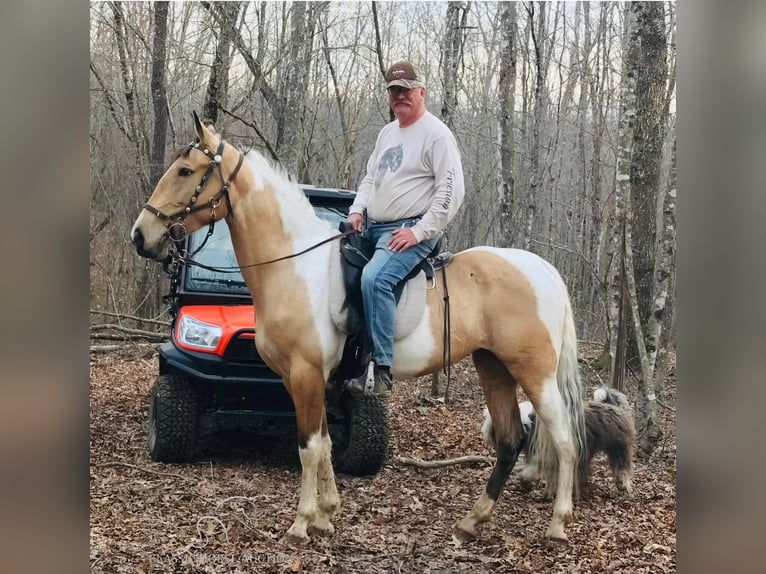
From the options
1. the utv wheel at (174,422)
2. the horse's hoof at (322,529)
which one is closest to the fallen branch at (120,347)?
the utv wheel at (174,422)

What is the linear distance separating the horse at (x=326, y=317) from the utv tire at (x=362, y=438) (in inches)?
10.8

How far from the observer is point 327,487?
11.7 feet

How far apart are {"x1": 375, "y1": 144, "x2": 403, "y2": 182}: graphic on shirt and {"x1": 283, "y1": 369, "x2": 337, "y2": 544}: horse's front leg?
1.15 m

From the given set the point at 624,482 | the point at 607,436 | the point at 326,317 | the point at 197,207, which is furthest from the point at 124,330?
the point at 624,482

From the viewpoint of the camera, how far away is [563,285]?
146 inches

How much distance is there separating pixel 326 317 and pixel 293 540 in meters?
1.18

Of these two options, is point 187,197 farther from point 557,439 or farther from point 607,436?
point 607,436

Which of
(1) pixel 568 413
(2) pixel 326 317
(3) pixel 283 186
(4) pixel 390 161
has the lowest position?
(1) pixel 568 413

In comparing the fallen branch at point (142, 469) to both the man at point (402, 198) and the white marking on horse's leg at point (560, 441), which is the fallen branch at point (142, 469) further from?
the white marking on horse's leg at point (560, 441)

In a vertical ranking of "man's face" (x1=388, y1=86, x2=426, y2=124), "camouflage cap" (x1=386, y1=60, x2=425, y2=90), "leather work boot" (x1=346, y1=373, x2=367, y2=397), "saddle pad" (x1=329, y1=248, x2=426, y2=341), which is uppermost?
"camouflage cap" (x1=386, y1=60, x2=425, y2=90)

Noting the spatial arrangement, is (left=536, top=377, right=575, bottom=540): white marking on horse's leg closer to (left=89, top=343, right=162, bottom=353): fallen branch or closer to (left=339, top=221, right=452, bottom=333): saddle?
(left=339, top=221, right=452, bottom=333): saddle

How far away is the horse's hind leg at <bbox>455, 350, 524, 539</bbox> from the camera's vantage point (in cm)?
375

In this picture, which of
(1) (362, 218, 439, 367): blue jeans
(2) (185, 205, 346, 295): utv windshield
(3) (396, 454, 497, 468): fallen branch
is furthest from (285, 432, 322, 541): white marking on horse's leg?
(2) (185, 205, 346, 295): utv windshield
